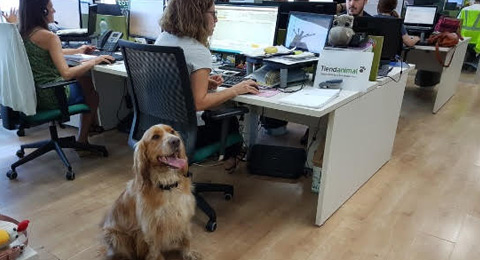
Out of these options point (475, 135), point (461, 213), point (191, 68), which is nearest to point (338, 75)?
point (191, 68)

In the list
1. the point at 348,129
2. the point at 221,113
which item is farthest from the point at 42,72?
the point at 348,129

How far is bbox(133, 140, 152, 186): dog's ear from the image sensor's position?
145 centimetres

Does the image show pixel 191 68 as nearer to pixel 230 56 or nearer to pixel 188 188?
pixel 188 188

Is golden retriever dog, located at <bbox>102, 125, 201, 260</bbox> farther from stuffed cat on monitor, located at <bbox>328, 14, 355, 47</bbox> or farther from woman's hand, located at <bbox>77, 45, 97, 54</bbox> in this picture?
woman's hand, located at <bbox>77, 45, 97, 54</bbox>

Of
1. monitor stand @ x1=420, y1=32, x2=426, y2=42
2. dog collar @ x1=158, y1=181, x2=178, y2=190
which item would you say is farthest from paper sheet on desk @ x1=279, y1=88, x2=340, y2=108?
monitor stand @ x1=420, y1=32, x2=426, y2=42

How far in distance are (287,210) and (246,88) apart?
801mm

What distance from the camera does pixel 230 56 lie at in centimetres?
251

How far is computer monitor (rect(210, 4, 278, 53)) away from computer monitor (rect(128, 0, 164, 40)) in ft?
1.84

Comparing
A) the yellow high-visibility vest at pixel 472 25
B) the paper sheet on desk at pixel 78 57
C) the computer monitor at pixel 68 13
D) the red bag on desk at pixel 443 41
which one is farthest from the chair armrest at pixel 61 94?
the yellow high-visibility vest at pixel 472 25

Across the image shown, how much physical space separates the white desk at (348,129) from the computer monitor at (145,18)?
558 millimetres

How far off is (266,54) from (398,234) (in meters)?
1.20

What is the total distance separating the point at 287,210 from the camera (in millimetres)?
2135

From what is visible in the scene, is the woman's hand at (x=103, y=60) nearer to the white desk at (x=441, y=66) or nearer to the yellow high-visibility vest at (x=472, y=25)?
the white desk at (x=441, y=66)

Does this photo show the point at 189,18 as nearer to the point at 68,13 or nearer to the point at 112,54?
the point at 112,54
